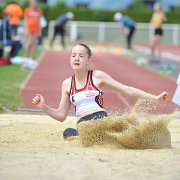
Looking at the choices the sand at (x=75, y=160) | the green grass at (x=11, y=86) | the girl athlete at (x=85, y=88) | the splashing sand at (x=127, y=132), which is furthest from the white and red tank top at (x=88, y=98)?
the green grass at (x=11, y=86)

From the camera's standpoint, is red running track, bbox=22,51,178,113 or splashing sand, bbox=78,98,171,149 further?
red running track, bbox=22,51,178,113

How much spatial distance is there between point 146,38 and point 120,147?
3366 centimetres

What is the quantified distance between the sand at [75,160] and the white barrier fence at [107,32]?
31191 millimetres

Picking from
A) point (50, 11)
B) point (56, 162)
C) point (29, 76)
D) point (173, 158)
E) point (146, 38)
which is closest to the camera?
point (56, 162)

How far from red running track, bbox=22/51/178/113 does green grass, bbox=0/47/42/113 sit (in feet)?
0.51

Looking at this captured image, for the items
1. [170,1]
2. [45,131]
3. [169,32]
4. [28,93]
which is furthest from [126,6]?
[45,131]

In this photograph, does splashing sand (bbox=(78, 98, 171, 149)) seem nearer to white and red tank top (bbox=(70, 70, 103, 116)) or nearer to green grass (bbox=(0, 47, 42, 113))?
white and red tank top (bbox=(70, 70, 103, 116))

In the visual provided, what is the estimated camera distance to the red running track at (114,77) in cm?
1029

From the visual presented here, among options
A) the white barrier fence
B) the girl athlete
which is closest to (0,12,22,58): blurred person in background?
the girl athlete

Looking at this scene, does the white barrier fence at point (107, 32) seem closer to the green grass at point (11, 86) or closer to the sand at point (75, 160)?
the green grass at point (11, 86)

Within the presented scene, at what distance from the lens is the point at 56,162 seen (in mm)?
5055

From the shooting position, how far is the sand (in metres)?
4.69

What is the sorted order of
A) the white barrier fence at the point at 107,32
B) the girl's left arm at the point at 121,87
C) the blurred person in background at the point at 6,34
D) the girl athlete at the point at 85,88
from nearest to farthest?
1. the girl's left arm at the point at 121,87
2. the girl athlete at the point at 85,88
3. the blurred person in background at the point at 6,34
4. the white barrier fence at the point at 107,32

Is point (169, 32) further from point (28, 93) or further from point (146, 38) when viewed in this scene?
point (28, 93)
